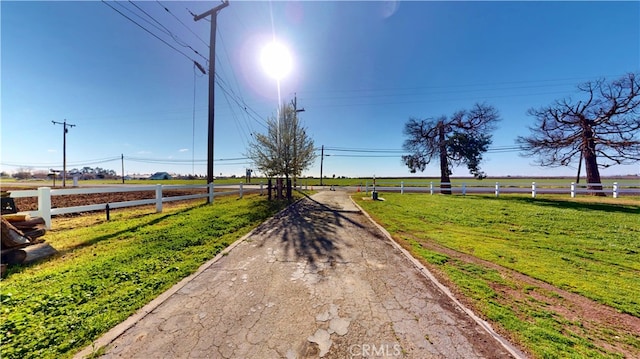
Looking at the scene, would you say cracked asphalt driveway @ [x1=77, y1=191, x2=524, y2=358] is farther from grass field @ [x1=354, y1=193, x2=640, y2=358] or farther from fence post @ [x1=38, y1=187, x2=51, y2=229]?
fence post @ [x1=38, y1=187, x2=51, y2=229]

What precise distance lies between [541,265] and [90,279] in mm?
7628

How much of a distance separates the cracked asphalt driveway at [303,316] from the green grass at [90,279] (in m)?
0.29

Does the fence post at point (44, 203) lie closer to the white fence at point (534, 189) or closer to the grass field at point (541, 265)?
the grass field at point (541, 265)

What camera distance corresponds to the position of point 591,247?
5484 millimetres

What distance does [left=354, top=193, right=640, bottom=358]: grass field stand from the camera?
234cm

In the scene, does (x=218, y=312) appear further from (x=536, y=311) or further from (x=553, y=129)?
(x=553, y=129)

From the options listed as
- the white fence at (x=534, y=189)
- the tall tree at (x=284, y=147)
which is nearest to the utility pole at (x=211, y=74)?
the tall tree at (x=284, y=147)

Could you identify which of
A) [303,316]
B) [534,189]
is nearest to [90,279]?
[303,316]

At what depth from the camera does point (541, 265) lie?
169 inches

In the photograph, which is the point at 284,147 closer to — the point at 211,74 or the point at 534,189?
the point at 211,74

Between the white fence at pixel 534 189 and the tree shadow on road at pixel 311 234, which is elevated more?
the white fence at pixel 534 189

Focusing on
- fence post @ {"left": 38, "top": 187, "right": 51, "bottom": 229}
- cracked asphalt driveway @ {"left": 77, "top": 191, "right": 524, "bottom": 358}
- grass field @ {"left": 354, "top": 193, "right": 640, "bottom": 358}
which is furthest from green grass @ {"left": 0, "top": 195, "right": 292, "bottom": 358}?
grass field @ {"left": 354, "top": 193, "right": 640, "bottom": 358}

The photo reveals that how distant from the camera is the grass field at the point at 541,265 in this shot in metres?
2.34

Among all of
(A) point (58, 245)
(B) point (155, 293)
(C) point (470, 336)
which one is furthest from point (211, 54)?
(C) point (470, 336)
